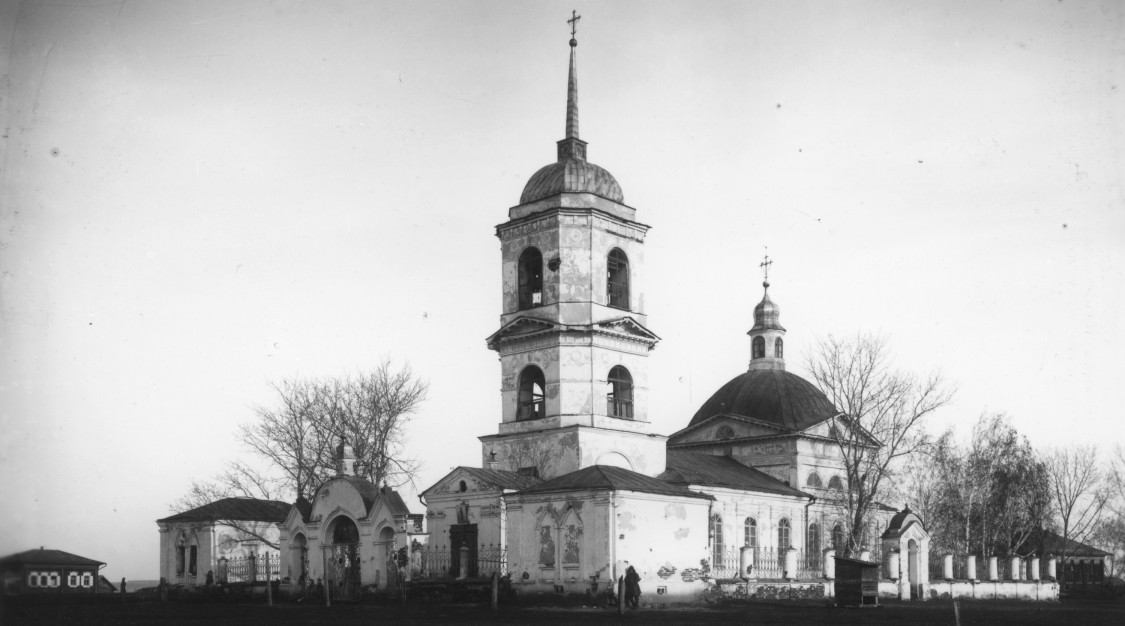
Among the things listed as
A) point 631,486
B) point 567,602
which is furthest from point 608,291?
point 567,602

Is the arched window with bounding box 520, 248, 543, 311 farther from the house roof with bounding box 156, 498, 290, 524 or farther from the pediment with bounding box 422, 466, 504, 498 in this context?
the house roof with bounding box 156, 498, 290, 524

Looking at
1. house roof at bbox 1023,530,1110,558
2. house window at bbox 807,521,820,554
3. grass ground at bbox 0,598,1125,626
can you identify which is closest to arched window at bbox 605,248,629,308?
grass ground at bbox 0,598,1125,626

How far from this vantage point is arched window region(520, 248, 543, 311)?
114 feet

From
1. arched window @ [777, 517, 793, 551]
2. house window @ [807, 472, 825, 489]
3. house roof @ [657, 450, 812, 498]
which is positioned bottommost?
arched window @ [777, 517, 793, 551]

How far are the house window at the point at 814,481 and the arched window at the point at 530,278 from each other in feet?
51.7

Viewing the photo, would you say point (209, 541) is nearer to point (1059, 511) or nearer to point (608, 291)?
point (608, 291)

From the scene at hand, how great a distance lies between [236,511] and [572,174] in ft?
61.9

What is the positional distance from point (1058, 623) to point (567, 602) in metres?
10.9

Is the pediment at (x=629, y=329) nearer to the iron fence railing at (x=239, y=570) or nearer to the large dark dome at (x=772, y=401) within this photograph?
the large dark dome at (x=772, y=401)

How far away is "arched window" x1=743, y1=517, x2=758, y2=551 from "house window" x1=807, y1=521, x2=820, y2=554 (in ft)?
12.6

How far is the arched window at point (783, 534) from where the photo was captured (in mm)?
41781

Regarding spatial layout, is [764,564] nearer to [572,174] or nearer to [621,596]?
[621,596]

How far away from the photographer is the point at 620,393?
34.9 m

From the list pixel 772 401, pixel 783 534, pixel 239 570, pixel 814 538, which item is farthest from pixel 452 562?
pixel 772 401
